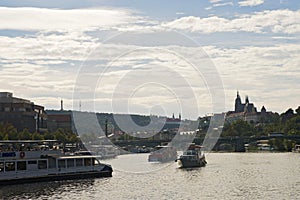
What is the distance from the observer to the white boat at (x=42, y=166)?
84.7 metres

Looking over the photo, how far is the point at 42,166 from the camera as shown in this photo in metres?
89.4

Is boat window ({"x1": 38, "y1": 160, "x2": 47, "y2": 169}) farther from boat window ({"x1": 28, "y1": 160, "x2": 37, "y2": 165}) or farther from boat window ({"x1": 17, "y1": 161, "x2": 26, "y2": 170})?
boat window ({"x1": 17, "y1": 161, "x2": 26, "y2": 170})

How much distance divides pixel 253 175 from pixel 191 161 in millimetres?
25786

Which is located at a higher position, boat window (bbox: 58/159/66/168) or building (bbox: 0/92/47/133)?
building (bbox: 0/92/47/133)

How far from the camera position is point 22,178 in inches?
3319

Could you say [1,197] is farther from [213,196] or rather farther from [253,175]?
[253,175]

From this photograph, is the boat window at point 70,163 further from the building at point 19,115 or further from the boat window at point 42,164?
the building at point 19,115

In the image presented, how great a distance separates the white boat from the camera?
84.7 m

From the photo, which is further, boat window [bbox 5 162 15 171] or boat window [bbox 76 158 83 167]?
boat window [bbox 76 158 83 167]

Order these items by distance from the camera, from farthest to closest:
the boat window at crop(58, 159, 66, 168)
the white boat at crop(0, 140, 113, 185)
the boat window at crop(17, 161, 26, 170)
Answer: the boat window at crop(58, 159, 66, 168) < the boat window at crop(17, 161, 26, 170) < the white boat at crop(0, 140, 113, 185)

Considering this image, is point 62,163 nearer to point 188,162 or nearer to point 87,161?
point 87,161

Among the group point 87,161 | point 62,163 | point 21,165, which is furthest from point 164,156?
point 21,165

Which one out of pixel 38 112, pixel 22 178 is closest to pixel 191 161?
pixel 22 178

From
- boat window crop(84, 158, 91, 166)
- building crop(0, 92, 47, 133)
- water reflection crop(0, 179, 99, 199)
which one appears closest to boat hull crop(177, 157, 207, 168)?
boat window crop(84, 158, 91, 166)
